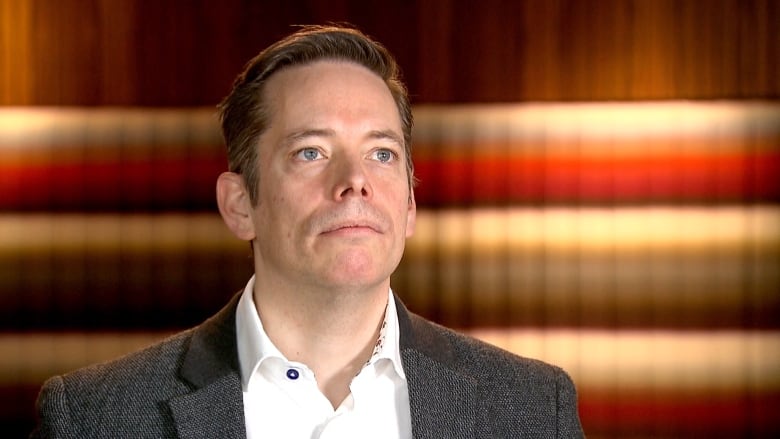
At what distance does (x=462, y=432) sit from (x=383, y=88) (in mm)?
551

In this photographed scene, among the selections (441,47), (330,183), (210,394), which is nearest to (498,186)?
(441,47)

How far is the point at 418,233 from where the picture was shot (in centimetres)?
323

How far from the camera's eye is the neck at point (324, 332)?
162cm

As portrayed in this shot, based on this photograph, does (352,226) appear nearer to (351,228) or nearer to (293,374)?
(351,228)

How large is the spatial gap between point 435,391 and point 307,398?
0.19 meters

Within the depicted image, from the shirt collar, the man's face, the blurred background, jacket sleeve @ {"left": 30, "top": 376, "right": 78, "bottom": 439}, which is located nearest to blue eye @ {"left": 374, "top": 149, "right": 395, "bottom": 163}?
the man's face

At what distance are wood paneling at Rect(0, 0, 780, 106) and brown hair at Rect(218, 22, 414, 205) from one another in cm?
148

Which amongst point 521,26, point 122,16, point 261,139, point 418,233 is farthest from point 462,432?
point 122,16

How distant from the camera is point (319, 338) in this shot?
1629 millimetres

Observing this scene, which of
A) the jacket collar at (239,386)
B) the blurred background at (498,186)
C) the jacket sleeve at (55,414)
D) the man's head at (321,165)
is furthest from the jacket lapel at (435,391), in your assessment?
the blurred background at (498,186)

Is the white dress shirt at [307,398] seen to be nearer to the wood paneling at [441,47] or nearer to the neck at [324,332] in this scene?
the neck at [324,332]

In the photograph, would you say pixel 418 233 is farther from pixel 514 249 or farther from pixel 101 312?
pixel 101 312

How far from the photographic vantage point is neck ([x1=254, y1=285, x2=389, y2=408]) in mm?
1616

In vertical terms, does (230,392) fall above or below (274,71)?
below
